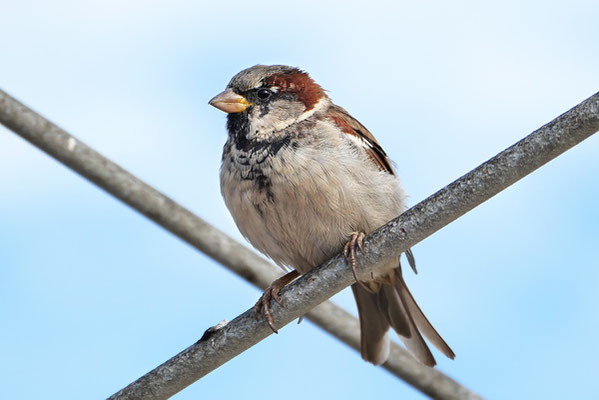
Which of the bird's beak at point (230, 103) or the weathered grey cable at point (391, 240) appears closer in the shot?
the weathered grey cable at point (391, 240)

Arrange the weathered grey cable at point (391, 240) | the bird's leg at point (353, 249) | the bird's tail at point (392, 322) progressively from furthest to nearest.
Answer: the bird's tail at point (392, 322), the bird's leg at point (353, 249), the weathered grey cable at point (391, 240)

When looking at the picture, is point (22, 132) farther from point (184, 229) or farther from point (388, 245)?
point (388, 245)

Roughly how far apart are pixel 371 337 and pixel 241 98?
101 centimetres

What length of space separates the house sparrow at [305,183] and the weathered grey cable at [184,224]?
0.44m

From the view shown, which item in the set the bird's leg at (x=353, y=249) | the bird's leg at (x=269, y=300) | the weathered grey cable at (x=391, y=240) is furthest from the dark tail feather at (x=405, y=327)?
Result: the weathered grey cable at (x=391, y=240)

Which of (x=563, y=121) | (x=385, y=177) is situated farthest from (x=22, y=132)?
(x=563, y=121)

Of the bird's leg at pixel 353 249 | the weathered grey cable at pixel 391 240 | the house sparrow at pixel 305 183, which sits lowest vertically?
the weathered grey cable at pixel 391 240

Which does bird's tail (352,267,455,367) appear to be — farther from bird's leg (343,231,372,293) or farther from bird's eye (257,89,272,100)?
bird's eye (257,89,272,100)

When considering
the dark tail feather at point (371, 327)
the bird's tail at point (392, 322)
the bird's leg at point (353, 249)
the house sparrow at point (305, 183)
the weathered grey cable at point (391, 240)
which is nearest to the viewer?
the weathered grey cable at point (391, 240)

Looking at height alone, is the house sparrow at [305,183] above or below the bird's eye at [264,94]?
below

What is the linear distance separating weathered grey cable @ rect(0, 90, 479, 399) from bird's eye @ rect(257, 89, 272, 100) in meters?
0.68

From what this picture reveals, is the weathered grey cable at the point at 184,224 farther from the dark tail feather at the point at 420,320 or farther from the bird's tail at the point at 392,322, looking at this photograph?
the dark tail feather at the point at 420,320

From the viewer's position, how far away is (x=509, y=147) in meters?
1.86

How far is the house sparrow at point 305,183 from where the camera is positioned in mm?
2363
